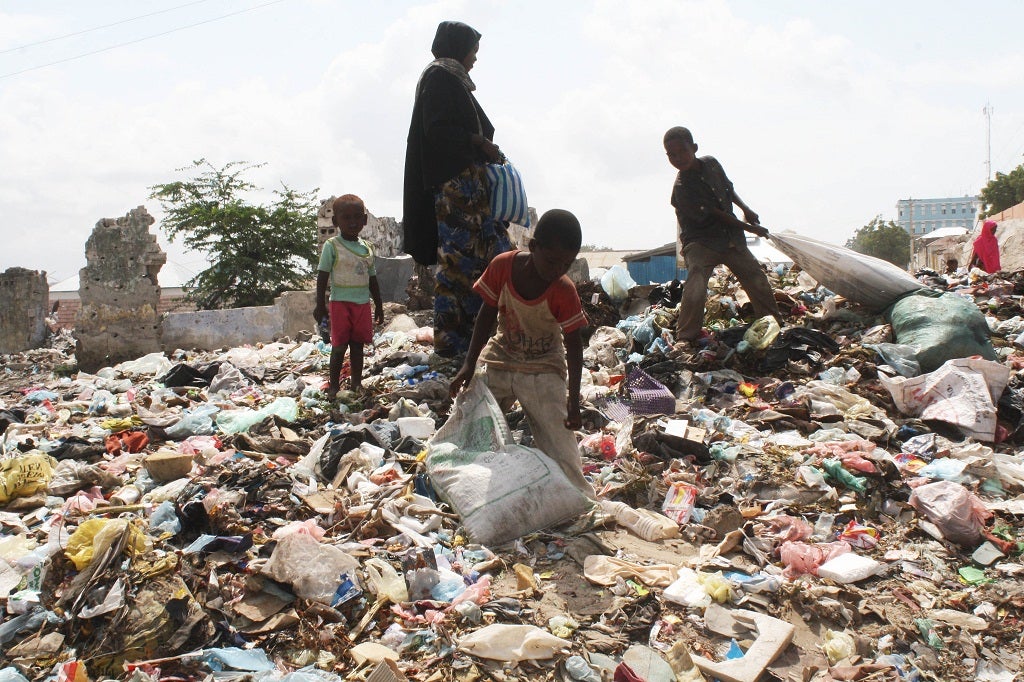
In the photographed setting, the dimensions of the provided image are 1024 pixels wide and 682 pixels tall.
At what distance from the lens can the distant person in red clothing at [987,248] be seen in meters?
8.63

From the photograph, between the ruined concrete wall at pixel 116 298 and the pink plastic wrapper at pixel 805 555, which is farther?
the ruined concrete wall at pixel 116 298

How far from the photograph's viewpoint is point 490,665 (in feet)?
6.66

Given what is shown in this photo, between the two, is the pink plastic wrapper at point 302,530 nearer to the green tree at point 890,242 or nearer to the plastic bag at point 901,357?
the plastic bag at point 901,357

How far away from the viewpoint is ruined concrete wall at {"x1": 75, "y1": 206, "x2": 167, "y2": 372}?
7.89 metres

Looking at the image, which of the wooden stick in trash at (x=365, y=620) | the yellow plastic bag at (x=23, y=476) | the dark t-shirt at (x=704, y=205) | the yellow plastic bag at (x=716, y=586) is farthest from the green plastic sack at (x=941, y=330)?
the yellow plastic bag at (x=23, y=476)

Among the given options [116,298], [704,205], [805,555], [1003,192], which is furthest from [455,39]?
[1003,192]

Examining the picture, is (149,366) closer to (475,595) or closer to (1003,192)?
(475,595)

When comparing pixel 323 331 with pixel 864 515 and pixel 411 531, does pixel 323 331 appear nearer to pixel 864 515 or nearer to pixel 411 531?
pixel 411 531

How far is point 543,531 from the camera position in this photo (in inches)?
108

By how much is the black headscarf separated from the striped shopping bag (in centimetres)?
70

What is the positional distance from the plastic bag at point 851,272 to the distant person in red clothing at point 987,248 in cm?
417

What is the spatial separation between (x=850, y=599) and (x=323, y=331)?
5.99 meters

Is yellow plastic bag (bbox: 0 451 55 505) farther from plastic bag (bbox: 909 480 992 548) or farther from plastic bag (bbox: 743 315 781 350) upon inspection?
plastic bag (bbox: 743 315 781 350)

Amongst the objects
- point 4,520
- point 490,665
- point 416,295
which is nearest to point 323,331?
point 416,295
